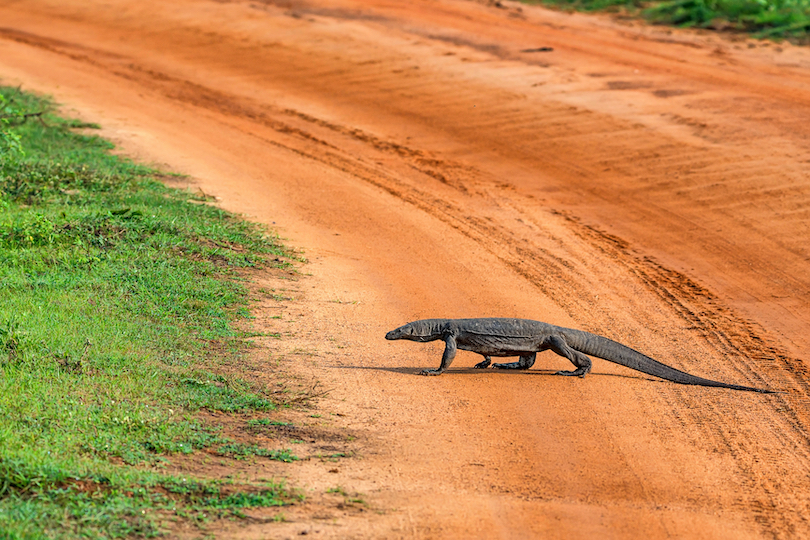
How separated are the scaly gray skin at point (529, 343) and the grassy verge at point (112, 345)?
1.68m

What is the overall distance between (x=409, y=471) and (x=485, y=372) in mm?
1920

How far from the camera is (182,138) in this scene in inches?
600

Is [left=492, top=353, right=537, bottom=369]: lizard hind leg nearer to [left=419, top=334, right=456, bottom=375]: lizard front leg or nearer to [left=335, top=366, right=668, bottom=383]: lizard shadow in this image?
[left=335, top=366, right=668, bottom=383]: lizard shadow

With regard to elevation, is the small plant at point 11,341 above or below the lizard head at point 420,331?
below

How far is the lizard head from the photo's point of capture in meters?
Answer: 7.52

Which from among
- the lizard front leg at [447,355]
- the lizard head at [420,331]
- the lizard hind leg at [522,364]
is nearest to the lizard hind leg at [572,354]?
the lizard hind leg at [522,364]

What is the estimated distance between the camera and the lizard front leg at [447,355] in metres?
7.32

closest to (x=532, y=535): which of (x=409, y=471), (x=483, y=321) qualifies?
(x=409, y=471)

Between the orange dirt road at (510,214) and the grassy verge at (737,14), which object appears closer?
the orange dirt road at (510,214)

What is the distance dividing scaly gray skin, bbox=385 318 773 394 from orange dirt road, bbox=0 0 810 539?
0.57 ft

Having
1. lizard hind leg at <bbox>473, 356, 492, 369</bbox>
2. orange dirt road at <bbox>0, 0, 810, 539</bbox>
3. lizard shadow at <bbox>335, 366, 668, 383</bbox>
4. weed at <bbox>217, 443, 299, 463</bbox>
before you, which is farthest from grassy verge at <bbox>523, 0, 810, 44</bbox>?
weed at <bbox>217, 443, 299, 463</bbox>

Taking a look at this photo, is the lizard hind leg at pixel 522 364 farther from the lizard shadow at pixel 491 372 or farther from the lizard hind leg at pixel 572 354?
the lizard hind leg at pixel 572 354

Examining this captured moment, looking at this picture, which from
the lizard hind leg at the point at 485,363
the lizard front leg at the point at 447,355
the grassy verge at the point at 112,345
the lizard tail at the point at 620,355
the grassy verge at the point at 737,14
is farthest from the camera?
the grassy verge at the point at 737,14

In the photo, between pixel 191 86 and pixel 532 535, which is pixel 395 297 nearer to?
pixel 532 535
